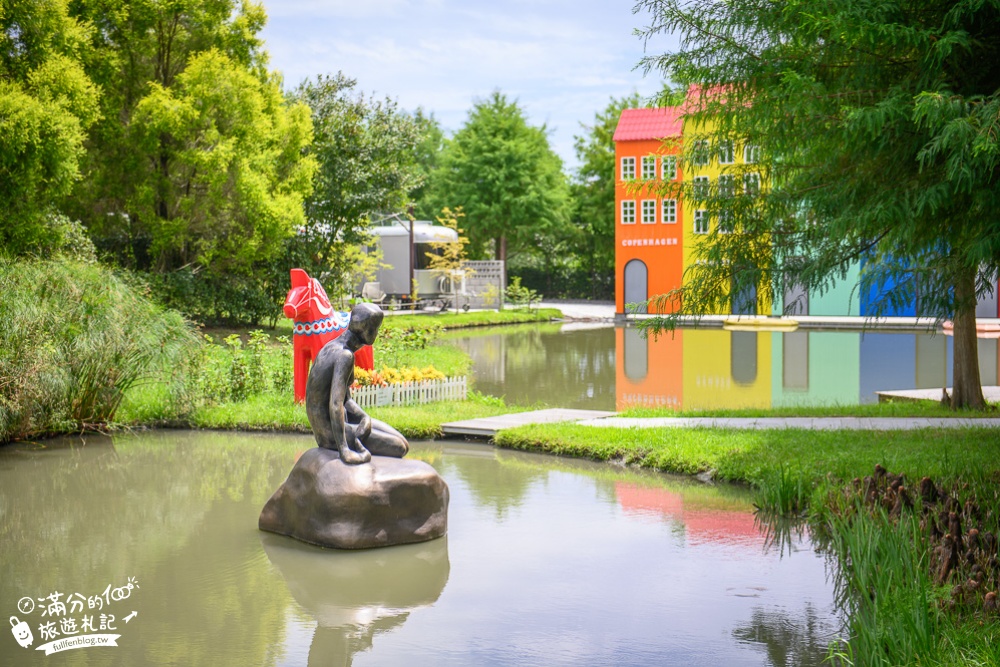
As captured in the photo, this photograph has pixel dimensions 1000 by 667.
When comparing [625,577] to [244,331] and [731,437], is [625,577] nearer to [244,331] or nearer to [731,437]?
[731,437]

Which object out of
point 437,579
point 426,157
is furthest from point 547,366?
point 426,157

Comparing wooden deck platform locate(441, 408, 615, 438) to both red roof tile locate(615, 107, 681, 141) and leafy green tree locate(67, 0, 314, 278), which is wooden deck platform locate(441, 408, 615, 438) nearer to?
leafy green tree locate(67, 0, 314, 278)

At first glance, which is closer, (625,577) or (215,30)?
(625,577)

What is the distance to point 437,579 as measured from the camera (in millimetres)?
6785

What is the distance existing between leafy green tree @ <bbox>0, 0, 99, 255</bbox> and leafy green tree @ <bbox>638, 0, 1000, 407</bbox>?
11429mm

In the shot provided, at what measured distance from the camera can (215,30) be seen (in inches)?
934

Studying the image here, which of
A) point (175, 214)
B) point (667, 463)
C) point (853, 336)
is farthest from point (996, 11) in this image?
point (853, 336)

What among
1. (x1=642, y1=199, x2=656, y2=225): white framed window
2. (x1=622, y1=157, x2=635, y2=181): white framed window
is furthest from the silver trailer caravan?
(x1=642, y1=199, x2=656, y2=225): white framed window

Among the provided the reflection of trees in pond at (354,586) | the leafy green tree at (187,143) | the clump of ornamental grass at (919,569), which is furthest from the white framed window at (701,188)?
the leafy green tree at (187,143)

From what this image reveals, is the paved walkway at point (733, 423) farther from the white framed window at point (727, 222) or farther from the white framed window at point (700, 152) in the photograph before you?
the white framed window at point (700, 152)

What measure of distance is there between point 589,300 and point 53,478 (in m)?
39.5

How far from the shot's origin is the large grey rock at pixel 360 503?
24.2ft

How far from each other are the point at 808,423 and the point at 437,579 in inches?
249

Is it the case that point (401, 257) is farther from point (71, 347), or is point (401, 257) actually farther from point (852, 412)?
point (852, 412)
